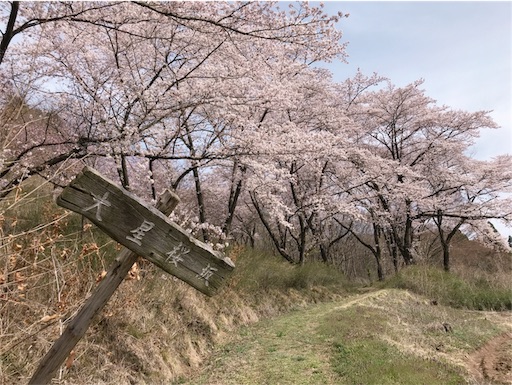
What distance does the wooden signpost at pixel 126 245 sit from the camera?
2.15 m

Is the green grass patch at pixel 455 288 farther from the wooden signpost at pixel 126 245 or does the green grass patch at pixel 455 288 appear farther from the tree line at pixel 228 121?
the wooden signpost at pixel 126 245

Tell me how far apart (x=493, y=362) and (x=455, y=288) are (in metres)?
8.02

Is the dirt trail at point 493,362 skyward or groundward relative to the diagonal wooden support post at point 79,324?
skyward

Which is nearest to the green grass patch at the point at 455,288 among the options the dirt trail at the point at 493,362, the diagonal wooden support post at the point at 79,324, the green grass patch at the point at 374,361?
the dirt trail at the point at 493,362

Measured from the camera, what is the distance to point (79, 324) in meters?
2.19

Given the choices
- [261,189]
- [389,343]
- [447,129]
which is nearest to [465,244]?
[447,129]

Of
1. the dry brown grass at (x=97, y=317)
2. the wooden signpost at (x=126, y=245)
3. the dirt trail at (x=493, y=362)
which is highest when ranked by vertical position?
the dirt trail at (x=493, y=362)

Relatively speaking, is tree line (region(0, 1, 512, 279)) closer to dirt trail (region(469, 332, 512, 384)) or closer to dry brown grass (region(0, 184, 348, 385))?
dry brown grass (region(0, 184, 348, 385))

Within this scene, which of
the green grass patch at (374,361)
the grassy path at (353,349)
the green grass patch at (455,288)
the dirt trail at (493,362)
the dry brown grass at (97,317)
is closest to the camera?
the dry brown grass at (97,317)

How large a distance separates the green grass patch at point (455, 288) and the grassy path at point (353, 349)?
3.53m

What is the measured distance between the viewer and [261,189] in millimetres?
12062

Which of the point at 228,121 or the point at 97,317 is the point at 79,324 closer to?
the point at 97,317

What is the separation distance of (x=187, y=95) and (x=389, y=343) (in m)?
5.87

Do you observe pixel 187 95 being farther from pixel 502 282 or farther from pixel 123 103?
pixel 502 282
